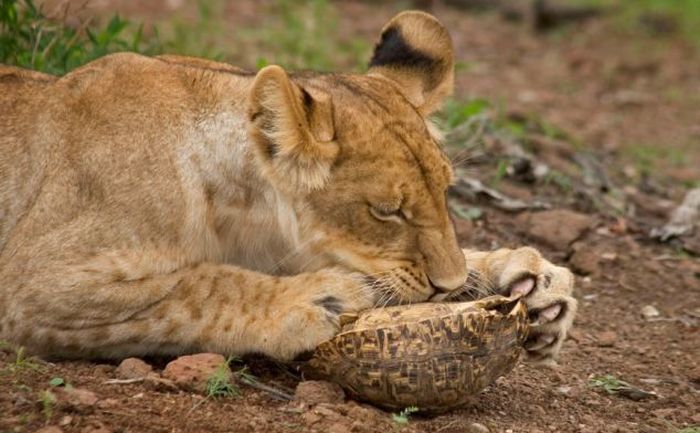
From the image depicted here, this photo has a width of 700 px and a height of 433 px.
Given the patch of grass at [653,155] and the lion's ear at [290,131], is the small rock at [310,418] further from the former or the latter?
the patch of grass at [653,155]

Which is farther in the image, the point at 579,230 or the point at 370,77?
the point at 579,230

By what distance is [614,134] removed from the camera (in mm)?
10062

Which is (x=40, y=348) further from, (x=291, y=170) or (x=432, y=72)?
(x=432, y=72)

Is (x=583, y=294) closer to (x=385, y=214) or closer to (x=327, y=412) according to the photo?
(x=385, y=214)

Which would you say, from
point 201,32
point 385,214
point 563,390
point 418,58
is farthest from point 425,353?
point 201,32

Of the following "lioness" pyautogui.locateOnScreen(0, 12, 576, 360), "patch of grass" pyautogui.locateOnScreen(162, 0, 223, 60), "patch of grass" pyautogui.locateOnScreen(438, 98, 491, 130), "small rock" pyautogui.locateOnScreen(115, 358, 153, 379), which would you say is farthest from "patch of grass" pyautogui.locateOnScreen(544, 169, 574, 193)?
"small rock" pyautogui.locateOnScreen(115, 358, 153, 379)

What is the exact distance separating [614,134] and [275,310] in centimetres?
620

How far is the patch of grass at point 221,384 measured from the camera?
4.21 meters

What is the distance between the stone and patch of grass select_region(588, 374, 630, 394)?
5.40ft

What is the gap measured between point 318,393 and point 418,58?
5.69 ft

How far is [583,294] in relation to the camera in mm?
6285

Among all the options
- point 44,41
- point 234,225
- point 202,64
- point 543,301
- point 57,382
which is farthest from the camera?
point 44,41

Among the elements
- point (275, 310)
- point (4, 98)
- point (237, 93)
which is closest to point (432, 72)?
point (237, 93)

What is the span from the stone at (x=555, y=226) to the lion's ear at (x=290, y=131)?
2.44 m
